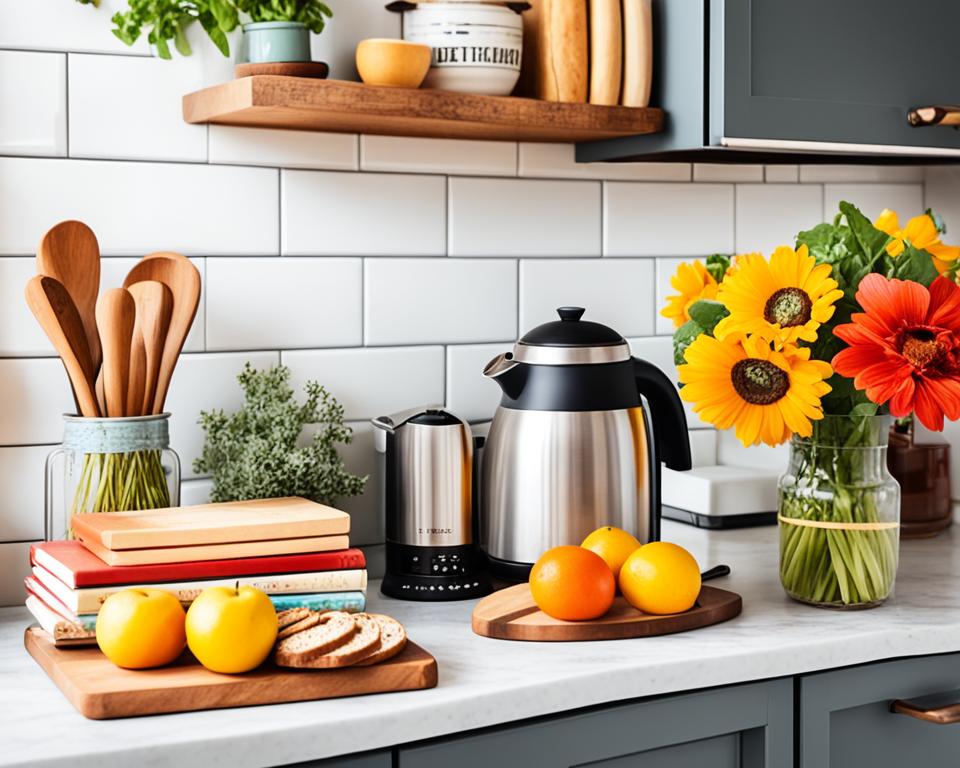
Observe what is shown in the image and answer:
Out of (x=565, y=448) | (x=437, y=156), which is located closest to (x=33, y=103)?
(x=437, y=156)

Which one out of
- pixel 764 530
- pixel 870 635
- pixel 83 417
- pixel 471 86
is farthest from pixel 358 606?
pixel 764 530

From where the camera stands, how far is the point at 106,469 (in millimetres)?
1408

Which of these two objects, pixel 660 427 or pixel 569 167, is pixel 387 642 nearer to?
pixel 660 427

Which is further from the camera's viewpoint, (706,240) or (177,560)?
(706,240)

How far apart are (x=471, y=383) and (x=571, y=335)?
338 mm

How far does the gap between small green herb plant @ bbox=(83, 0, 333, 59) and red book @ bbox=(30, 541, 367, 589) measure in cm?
63

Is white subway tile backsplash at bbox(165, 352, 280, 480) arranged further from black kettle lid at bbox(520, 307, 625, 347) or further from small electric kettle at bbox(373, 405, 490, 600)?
black kettle lid at bbox(520, 307, 625, 347)

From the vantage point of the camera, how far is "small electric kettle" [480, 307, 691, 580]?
1505 millimetres

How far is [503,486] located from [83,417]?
51 cm

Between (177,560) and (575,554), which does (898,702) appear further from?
(177,560)

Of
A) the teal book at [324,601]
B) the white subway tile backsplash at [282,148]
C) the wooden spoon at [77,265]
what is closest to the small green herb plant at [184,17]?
the white subway tile backsplash at [282,148]

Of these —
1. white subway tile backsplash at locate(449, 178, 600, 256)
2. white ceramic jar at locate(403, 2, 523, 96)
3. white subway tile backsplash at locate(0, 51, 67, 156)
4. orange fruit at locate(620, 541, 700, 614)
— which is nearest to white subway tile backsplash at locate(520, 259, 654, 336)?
white subway tile backsplash at locate(449, 178, 600, 256)

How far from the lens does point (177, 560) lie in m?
1.27

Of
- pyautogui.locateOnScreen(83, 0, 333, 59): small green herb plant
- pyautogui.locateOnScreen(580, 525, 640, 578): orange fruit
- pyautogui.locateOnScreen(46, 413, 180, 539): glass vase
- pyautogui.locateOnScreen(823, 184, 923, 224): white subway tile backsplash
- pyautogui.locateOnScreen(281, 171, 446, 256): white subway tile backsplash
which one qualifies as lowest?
pyautogui.locateOnScreen(580, 525, 640, 578): orange fruit
